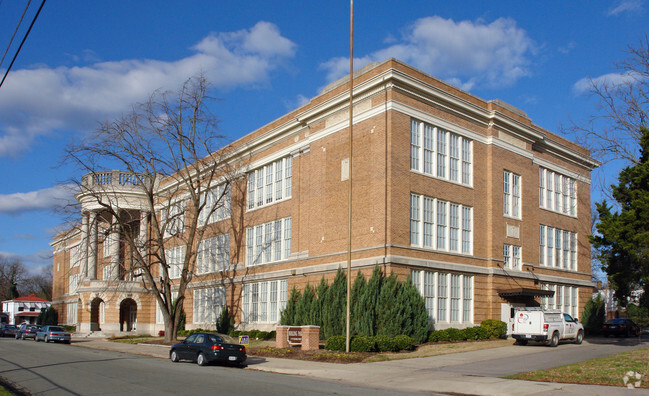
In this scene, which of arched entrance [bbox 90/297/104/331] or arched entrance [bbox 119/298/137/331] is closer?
arched entrance [bbox 90/297/104/331]

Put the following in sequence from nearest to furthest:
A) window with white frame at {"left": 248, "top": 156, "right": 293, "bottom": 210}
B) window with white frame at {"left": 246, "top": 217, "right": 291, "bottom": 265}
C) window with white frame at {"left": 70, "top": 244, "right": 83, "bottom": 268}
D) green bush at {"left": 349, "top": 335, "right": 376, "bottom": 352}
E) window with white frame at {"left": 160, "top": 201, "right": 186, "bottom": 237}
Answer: green bush at {"left": 349, "top": 335, "right": 376, "bottom": 352}
window with white frame at {"left": 246, "top": 217, "right": 291, "bottom": 265}
window with white frame at {"left": 248, "top": 156, "right": 293, "bottom": 210}
window with white frame at {"left": 160, "top": 201, "right": 186, "bottom": 237}
window with white frame at {"left": 70, "top": 244, "right": 83, "bottom": 268}

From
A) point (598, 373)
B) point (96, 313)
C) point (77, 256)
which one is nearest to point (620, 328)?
point (598, 373)

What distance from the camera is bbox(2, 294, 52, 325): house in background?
10281 cm

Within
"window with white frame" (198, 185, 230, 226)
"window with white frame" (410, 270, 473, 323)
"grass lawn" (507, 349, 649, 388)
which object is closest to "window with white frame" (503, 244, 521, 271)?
"window with white frame" (410, 270, 473, 323)

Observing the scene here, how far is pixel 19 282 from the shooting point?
515 ft

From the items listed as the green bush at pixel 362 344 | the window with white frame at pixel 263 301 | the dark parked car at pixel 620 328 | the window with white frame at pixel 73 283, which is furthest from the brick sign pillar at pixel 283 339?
the window with white frame at pixel 73 283

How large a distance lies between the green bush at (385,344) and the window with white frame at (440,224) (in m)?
6.40

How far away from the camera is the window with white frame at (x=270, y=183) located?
4125 cm

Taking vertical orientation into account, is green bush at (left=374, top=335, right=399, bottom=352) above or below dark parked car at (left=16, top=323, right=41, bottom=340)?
above

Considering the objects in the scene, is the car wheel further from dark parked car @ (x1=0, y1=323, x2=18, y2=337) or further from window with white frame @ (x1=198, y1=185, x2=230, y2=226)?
dark parked car @ (x1=0, y1=323, x2=18, y2=337)

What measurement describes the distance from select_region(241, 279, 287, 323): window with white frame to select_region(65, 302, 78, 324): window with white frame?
39.6m

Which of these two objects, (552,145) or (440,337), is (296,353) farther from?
(552,145)

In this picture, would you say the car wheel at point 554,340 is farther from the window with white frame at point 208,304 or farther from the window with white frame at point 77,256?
the window with white frame at point 77,256

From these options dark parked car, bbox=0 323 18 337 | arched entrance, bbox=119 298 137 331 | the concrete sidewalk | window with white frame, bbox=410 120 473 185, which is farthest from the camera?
arched entrance, bbox=119 298 137 331
